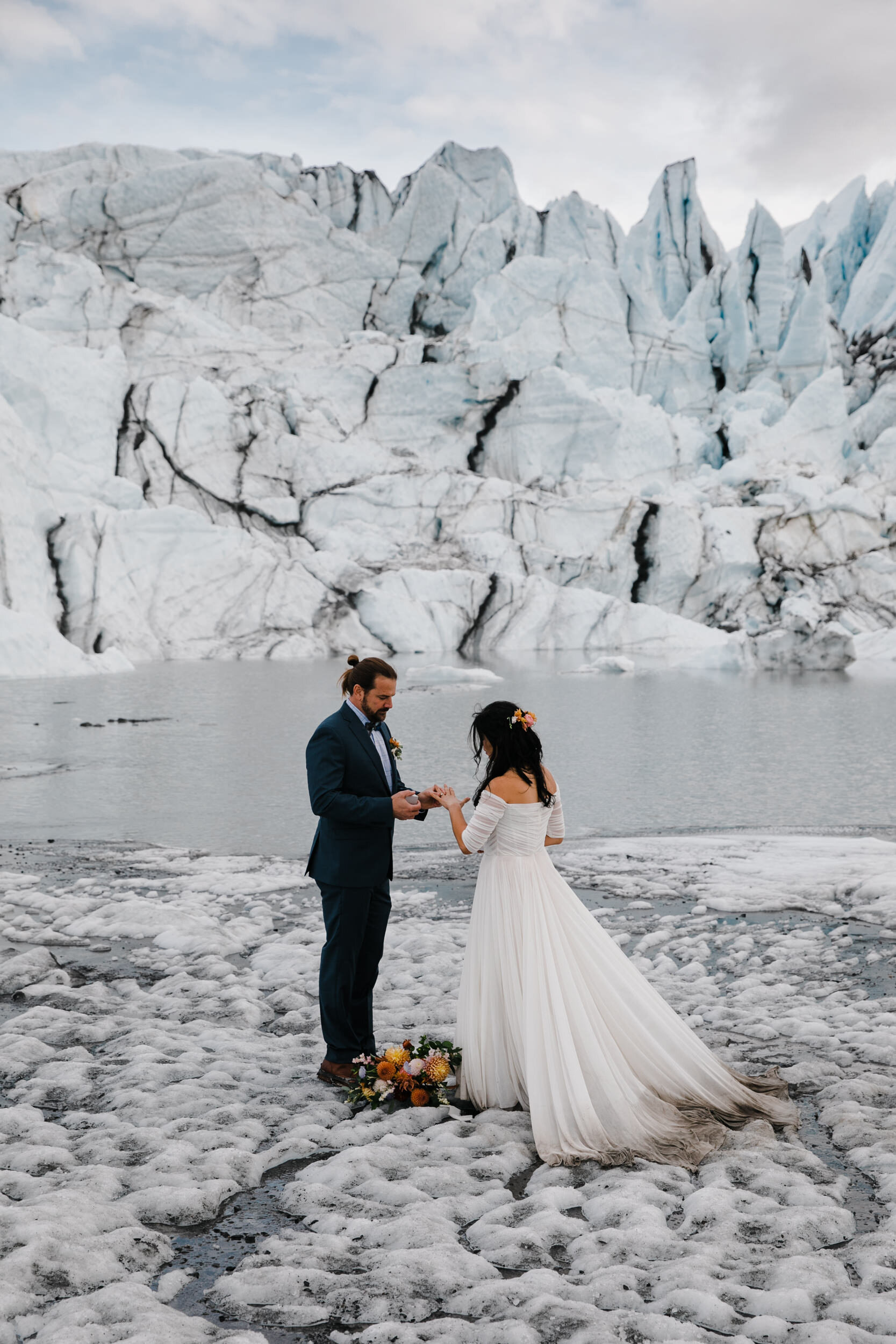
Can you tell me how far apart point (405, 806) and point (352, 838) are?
0.27 metres

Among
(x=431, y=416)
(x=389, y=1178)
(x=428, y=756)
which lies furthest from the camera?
(x=431, y=416)

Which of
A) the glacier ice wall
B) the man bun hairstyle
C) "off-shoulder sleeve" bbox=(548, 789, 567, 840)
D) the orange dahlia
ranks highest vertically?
the glacier ice wall

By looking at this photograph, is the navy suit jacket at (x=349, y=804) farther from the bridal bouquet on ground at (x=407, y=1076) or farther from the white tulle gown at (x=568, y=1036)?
the bridal bouquet on ground at (x=407, y=1076)

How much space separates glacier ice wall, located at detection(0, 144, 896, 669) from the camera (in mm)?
40125

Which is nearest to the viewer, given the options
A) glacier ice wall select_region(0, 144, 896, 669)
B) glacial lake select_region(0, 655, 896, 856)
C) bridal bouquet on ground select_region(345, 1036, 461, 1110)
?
bridal bouquet on ground select_region(345, 1036, 461, 1110)

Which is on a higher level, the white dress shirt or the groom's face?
the groom's face

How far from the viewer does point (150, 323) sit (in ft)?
161

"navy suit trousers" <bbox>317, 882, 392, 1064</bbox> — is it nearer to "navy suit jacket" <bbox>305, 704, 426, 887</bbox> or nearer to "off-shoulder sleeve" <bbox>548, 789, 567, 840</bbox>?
"navy suit jacket" <bbox>305, 704, 426, 887</bbox>

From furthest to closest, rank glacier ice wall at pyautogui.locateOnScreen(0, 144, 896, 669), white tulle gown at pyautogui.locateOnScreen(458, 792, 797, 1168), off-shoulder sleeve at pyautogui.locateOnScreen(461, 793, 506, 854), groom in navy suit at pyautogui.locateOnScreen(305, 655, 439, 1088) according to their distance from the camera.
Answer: glacier ice wall at pyautogui.locateOnScreen(0, 144, 896, 669) → groom in navy suit at pyautogui.locateOnScreen(305, 655, 439, 1088) → off-shoulder sleeve at pyautogui.locateOnScreen(461, 793, 506, 854) → white tulle gown at pyautogui.locateOnScreen(458, 792, 797, 1168)

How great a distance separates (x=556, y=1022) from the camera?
12.3 feet

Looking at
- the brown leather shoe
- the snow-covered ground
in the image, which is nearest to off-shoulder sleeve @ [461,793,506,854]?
the snow-covered ground

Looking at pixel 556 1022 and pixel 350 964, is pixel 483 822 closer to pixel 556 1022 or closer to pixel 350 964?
pixel 556 1022

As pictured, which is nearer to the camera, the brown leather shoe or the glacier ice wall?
the brown leather shoe

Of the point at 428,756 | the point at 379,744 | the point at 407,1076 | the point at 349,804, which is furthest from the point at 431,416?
the point at 407,1076
